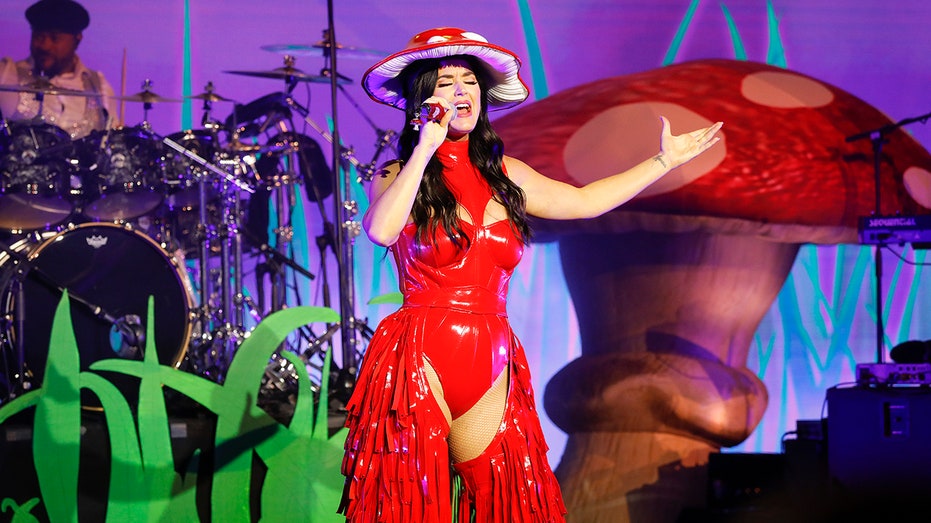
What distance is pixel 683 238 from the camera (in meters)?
4.28

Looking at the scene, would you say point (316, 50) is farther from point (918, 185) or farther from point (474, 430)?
point (474, 430)

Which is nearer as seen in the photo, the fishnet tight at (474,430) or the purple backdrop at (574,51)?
the fishnet tight at (474,430)

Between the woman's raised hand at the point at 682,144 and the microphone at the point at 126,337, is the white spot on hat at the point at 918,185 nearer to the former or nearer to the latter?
the woman's raised hand at the point at 682,144

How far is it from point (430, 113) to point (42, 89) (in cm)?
333

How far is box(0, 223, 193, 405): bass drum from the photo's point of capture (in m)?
4.15

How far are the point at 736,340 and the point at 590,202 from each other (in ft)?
8.17

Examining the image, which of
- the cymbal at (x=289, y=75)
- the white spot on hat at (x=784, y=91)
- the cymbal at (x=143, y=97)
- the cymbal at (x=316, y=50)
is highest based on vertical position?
the cymbal at (x=316, y=50)

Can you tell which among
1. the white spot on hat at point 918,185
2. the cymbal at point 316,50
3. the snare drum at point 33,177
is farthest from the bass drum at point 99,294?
the white spot on hat at point 918,185

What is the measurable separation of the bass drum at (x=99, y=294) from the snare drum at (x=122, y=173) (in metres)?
0.40

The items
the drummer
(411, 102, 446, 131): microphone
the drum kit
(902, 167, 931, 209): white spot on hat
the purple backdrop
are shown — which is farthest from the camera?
the drummer

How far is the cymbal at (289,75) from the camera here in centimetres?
469

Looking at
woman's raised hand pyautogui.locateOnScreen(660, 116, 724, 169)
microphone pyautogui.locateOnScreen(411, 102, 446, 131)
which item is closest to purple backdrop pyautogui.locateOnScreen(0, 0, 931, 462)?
woman's raised hand pyautogui.locateOnScreen(660, 116, 724, 169)

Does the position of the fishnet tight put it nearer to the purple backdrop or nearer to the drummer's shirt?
the purple backdrop

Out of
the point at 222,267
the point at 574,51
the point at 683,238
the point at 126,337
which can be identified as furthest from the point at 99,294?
the point at 683,238
